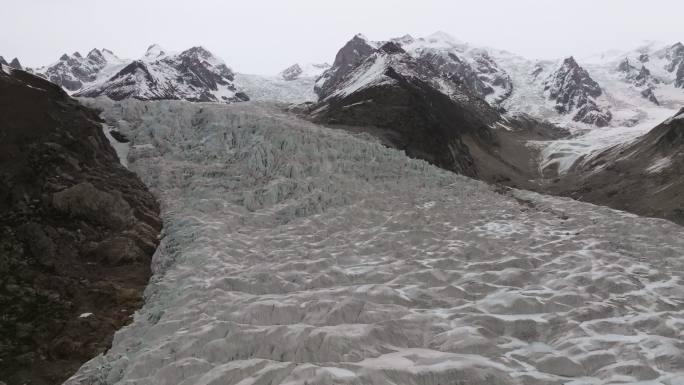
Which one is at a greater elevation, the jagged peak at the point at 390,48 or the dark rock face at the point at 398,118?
the jagged peak at the point at 390,48

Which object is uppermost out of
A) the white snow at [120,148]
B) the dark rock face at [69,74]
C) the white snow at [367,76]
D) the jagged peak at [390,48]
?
the dark rock face at [69,74]

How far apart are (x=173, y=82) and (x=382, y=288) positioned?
140087 millimetres

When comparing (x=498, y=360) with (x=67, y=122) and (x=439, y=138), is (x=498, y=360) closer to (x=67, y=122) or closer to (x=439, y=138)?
(x=67, y=122)

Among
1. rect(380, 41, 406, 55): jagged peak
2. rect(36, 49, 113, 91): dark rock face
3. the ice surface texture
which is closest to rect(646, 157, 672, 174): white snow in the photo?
the ice surface texture

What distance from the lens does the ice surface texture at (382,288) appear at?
33.9ft

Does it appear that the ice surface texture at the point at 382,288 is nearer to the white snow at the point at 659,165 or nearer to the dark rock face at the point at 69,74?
the white snow at the point at 659,165

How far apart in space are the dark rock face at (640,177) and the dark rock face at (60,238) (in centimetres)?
4233

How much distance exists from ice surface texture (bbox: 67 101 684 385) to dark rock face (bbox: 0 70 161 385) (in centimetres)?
80

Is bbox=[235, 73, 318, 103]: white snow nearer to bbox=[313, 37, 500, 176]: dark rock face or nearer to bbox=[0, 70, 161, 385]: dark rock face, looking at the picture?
bbox=[313, 37, 500, 176]: dark rock face

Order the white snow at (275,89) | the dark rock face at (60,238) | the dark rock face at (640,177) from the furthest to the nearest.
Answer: the white snow at (275,89)
the dark rock face at (640,177)
the dark rock face at (60,238)

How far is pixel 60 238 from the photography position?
1645cm

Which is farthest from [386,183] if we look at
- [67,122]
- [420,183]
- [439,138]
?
[439,138]

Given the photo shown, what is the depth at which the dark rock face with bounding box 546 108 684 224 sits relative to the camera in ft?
162

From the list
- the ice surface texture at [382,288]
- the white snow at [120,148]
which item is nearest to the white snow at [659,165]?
the ice surface texture at [382,288]
